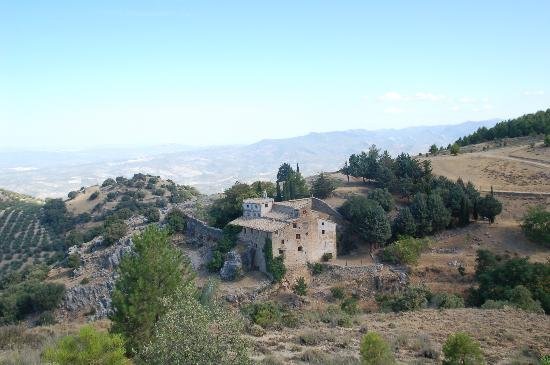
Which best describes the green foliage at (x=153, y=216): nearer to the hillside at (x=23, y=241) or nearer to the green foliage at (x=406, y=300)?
the hillside at (x=23, y=241)

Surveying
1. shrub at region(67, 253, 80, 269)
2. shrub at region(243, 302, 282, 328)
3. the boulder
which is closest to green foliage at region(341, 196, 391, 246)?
the boulder

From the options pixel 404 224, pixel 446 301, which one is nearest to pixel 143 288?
pixel 446 301

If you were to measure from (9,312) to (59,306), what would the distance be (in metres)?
3.96

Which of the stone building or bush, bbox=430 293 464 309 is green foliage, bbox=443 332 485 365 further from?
the stone building

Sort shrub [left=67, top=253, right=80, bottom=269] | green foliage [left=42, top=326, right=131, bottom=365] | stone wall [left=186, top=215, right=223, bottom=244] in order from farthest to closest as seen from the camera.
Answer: shrub [left=67, top=253, right=80, bottom=269] → stone wall [left=186, top=215, right=223, bottom=244] → green foliage [left=42, top=326, right=131, bottom=365]

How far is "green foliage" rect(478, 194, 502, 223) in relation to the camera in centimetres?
4636

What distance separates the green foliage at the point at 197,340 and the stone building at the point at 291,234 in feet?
86.7

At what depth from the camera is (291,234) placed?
41.9 meters

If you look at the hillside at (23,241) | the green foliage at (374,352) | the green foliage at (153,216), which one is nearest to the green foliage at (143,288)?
the green foliage at (374,352)

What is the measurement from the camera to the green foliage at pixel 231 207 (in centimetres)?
4942

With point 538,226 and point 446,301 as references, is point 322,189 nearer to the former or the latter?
point 538,226

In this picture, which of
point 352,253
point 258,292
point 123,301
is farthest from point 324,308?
point 123,301

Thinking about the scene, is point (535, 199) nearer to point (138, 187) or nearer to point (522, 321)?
point (522, 321)

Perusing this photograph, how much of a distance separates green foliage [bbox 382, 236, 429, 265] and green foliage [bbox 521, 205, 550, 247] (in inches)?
348
